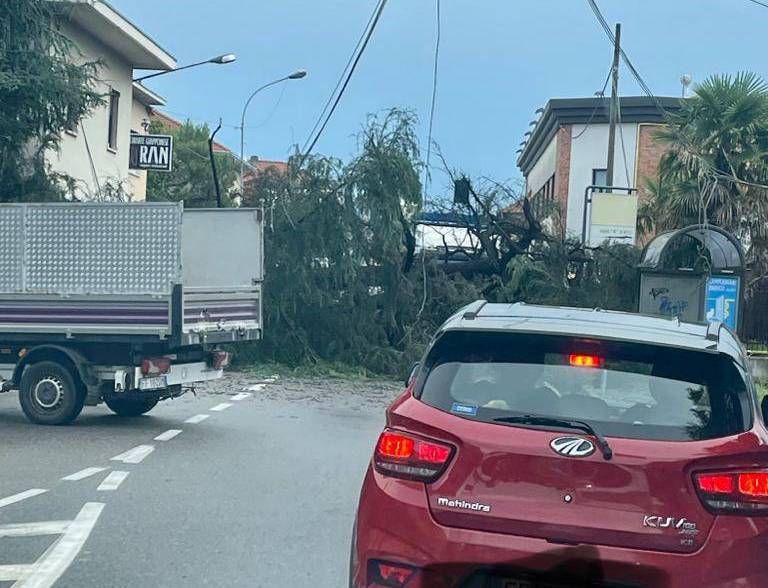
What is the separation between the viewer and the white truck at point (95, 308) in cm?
1231

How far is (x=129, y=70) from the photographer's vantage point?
2928 centimetres

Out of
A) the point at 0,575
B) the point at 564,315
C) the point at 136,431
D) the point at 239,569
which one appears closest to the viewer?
the point at 564,315

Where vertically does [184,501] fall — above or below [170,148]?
below

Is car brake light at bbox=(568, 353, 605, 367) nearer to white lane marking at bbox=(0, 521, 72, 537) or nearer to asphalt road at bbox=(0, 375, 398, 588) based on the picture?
asphalt road at bbox=(0, 375, 398, 588)

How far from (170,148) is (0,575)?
22077mm

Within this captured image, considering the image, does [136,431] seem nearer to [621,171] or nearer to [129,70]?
[129,70]

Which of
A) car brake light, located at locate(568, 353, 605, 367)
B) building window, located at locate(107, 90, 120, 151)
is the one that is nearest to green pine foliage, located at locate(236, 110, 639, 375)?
building window, located at locate(107, 90, 120, 151)

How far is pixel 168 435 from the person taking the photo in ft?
39.3

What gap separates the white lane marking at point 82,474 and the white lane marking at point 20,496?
53 centimetres

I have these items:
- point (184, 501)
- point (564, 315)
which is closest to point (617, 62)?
point (184, 501)

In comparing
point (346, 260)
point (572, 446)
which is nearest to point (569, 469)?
point (572, 446)

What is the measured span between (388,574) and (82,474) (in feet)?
19.3

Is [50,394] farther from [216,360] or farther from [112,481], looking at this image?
[112,481]

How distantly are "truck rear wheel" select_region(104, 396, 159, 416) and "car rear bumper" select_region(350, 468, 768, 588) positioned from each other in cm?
974
